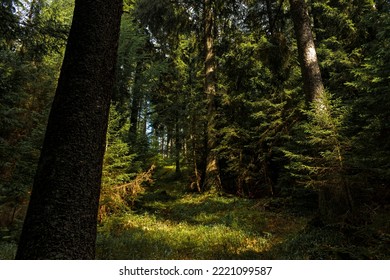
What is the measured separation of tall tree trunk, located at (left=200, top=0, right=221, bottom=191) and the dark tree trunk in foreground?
42.6ft

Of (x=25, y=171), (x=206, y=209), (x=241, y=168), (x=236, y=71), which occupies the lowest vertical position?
(x=206, y=209)

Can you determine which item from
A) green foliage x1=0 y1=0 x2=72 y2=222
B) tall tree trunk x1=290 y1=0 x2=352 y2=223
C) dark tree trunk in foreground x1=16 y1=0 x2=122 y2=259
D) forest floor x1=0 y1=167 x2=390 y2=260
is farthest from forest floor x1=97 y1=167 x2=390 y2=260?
dark tree trunk in foreground x1=16 y1=0 x2=122 y2=259

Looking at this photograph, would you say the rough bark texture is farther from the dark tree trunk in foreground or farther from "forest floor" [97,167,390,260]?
the dark tree trunk in foreground

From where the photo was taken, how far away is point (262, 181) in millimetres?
16141

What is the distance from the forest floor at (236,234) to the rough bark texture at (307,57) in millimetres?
3641

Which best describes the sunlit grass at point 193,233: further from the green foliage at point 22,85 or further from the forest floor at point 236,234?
the green foliage at point 22,85

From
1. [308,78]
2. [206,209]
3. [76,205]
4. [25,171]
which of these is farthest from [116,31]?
[206,209]

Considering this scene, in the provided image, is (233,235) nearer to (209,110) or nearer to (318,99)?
(318,99)

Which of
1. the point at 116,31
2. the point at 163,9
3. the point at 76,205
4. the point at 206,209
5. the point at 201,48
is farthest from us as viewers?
the point at 201,48

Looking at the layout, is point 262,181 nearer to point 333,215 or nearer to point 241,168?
point 241,168

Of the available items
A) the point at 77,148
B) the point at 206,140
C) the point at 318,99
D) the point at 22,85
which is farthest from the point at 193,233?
the point at 22,85

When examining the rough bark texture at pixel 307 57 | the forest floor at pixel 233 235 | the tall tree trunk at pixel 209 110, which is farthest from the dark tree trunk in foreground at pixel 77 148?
the tall tree trunk at pixel 209 110

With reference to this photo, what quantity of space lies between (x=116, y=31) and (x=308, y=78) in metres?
6.49

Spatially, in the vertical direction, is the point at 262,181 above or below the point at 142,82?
below
